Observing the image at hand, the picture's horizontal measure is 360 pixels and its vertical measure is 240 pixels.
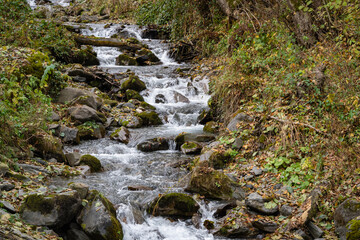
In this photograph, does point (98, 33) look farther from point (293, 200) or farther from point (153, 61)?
point (293, 200)

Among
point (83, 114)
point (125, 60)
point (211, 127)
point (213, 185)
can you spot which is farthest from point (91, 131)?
point (125, 60)

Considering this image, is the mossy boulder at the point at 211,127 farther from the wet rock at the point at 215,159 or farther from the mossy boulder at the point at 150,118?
the wet rock at the point at 215,159

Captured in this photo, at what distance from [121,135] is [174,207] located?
4045 mm

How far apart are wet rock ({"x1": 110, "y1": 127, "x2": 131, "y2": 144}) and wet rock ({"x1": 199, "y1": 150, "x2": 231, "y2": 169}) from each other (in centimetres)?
285

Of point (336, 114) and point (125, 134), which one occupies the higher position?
point (336, 114)

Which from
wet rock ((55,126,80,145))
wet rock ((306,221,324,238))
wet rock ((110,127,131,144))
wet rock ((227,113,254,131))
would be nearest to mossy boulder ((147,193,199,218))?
wet rock ((306,221,324,238))

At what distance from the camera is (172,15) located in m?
18.0

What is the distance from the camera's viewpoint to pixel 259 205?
5.18 metres

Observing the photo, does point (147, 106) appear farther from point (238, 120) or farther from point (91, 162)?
point (91, 162)

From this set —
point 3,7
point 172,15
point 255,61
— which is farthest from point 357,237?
point 172,15

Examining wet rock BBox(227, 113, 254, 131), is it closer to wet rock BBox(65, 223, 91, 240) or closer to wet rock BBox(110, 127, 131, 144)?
wet rock BBox(110, 127, 131, 144)

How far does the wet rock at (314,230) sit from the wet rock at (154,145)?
15.9 feet

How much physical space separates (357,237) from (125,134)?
21.7 feet

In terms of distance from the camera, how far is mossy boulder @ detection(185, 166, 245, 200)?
574cm
